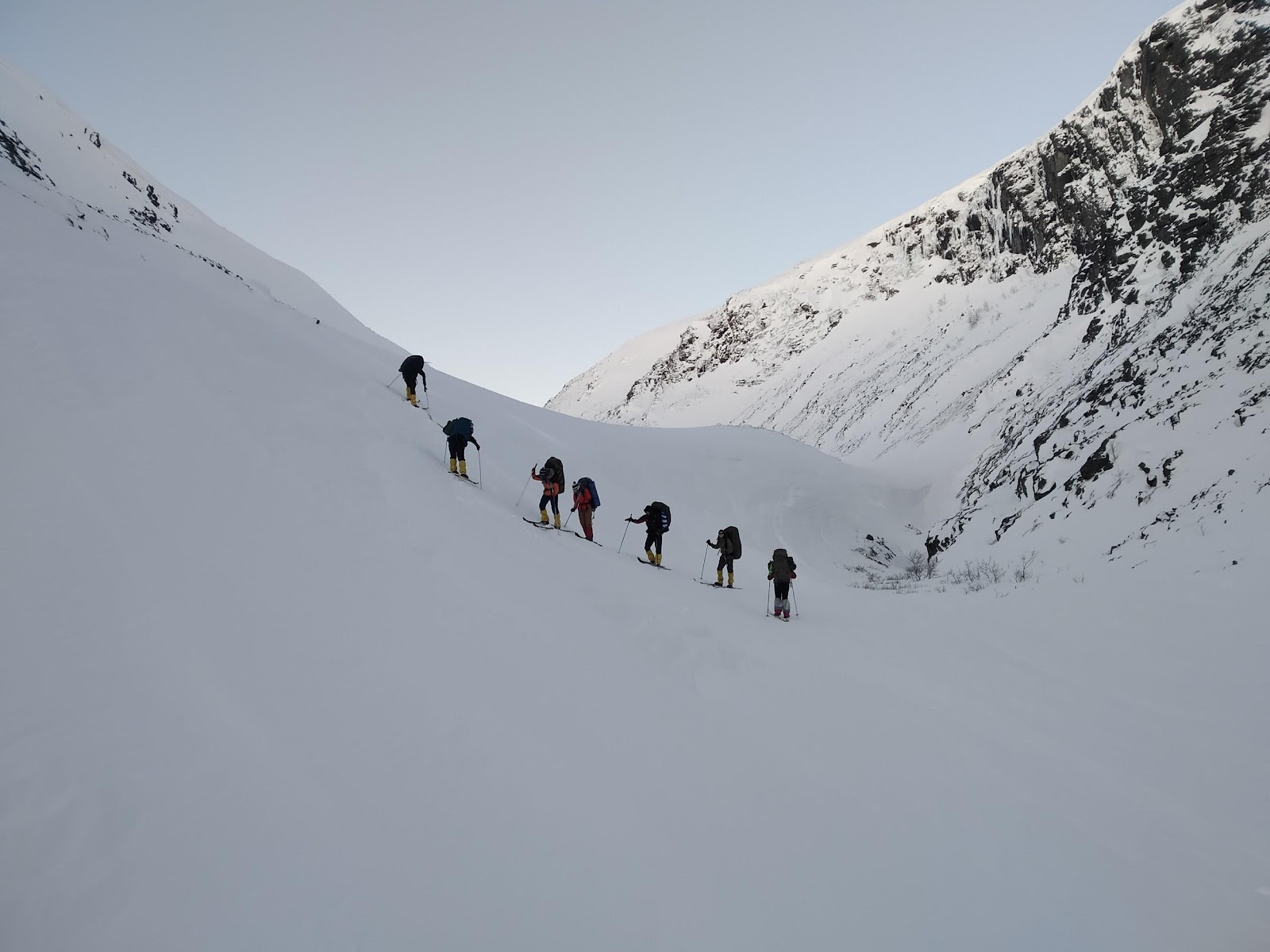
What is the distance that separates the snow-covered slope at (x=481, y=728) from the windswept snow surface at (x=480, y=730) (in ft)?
0.08

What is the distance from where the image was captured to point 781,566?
33.2 ft

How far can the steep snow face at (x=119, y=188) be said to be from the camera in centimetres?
2764

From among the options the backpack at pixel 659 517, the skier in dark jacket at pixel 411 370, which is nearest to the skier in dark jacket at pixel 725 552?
the backpack at pixel 659 517

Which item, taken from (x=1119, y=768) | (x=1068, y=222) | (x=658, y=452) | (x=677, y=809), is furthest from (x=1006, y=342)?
(x=677, y=809)

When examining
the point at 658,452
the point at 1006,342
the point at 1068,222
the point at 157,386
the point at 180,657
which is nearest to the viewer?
the point at 180,657

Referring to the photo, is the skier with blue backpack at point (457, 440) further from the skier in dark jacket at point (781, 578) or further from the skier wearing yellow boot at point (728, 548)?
the skier in dark jacket at point (781, 578)

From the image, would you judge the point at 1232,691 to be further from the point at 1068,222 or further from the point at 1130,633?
the point at 1068,222

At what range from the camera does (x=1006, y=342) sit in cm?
4416

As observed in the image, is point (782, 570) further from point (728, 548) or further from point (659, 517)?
point (659, 517)

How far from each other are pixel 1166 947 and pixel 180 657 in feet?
19.1

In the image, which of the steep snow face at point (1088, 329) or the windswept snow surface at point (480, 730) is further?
the steep snow face at point (1088, 329)

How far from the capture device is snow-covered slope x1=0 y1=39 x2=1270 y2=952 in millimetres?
2957

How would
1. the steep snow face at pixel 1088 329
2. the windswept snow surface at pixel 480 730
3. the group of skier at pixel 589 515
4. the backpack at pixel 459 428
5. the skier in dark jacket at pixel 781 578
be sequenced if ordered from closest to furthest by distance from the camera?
the windswept snow surface at pixel 480 730 < the skier in dark jacket at pixel 781 578 < the group of skier at pixel 589 515 < the backpack at pixel 459 428 < the steep snow face at pixel 1088 329

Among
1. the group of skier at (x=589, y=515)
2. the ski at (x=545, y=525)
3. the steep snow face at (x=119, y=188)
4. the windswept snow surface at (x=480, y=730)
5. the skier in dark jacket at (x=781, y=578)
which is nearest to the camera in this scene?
the windswept snow surface at (x=480, y=730)
